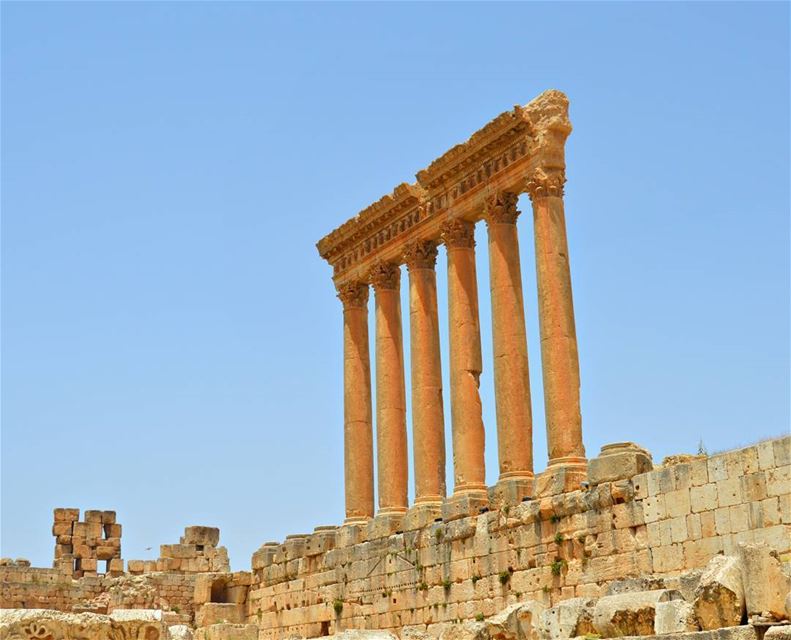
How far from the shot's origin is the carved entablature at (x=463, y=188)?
85.7ft

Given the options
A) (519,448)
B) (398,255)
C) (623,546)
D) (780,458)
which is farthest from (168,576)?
(780,458)

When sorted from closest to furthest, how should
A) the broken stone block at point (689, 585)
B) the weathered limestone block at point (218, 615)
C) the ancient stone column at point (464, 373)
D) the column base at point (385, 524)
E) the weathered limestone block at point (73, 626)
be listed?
the broken stone block at point (689, 585), the weathered limestone block at point (73, 626), the ancient stone column at point (464, 373), the column base at point (385, 524), the weathered limestone block at point (218, 615)

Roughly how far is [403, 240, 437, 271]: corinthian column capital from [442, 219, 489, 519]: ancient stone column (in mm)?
1259

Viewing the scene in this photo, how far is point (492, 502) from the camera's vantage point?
2595 cm

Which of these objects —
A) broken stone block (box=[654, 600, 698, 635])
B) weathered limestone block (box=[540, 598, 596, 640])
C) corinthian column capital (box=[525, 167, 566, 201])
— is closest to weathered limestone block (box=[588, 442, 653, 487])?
weathered limestone block (box=[540, 598, 596, 640])

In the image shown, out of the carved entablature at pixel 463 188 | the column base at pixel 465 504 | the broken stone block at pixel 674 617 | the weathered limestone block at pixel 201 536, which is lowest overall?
the broken stone block at pixel 674 617

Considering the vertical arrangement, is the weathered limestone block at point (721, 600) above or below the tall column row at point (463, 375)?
below

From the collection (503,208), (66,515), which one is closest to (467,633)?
(503,208)

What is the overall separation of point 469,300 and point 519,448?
13.4 ft

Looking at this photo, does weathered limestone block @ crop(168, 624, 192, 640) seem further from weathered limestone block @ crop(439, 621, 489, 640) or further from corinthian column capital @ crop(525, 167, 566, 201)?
corinthian column capital @ crop(525, 167, 566, 201)

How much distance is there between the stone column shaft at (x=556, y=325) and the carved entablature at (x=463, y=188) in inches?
18.6

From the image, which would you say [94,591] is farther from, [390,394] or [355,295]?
[390,394]

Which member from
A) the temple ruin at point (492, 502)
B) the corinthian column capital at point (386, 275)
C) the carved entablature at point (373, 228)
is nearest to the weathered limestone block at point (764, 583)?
the temple ruin at point (492, 502)

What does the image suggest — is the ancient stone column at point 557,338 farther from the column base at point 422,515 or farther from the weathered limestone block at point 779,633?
the weathered limestone block at point 779,633
